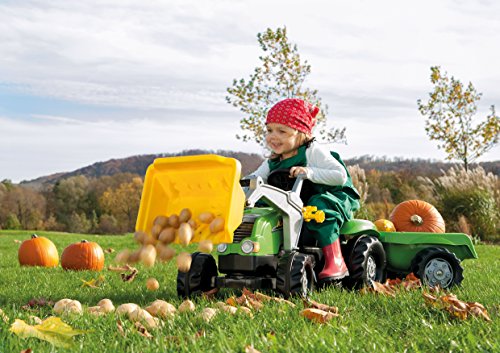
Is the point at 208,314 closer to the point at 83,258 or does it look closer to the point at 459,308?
the point at 459,308

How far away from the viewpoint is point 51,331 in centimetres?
326

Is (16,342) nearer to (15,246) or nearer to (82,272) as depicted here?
(82,272)

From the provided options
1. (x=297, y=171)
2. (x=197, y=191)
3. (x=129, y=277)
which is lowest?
(x=129, y=277)

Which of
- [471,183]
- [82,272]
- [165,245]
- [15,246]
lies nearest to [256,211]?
[165,245]

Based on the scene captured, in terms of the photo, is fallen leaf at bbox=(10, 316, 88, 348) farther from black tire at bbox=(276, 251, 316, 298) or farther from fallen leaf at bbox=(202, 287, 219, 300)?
black tire at bbox=(276, 251, 316, 298)

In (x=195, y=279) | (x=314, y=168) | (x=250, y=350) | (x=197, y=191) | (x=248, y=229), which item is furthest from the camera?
(x=314, y=168)

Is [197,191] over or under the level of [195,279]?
over

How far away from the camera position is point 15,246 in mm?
12273

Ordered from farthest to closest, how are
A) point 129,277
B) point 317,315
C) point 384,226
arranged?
point 384,226 → point 129,277 → point 317,315

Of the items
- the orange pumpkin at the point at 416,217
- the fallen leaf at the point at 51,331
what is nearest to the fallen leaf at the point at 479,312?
the fallen leaf at the point at 51,331

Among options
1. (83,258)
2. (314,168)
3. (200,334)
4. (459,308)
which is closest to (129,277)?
(83,258)

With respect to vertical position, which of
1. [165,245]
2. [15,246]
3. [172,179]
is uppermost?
[172,179]

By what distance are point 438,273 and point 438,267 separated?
0.18ft

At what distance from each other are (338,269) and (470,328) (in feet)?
5.38
